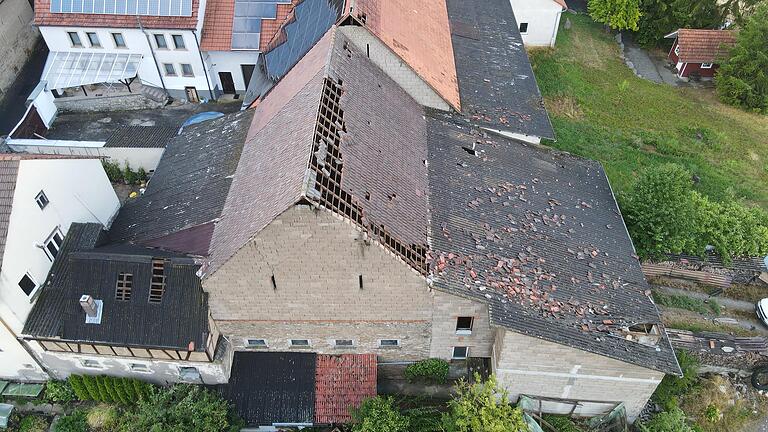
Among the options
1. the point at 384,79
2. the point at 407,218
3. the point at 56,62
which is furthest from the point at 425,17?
the point at 56,62

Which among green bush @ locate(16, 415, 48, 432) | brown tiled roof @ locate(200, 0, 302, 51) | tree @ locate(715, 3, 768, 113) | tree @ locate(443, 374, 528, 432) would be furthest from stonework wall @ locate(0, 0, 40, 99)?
tree @ locate(715, 3, 768, 113)

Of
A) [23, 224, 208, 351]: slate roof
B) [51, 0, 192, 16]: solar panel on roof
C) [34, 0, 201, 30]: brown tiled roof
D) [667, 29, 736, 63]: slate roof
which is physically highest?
[667, 29, 736, 63]: slate roof

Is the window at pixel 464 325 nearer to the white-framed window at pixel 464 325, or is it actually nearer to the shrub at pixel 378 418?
the white-framed window at pixel 464 325

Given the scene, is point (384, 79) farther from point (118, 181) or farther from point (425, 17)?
point (118, 181)

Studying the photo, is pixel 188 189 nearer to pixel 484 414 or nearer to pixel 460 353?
pixel 460 353

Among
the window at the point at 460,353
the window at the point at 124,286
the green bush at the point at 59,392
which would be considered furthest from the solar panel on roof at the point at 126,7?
the window at the point at 460,353

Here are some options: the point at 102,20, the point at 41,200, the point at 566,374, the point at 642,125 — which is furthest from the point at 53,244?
the point at 642,125

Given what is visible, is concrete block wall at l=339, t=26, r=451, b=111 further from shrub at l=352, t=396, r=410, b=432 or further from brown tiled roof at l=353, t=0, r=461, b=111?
shrub at l=352, t=396, r=410, b=432
